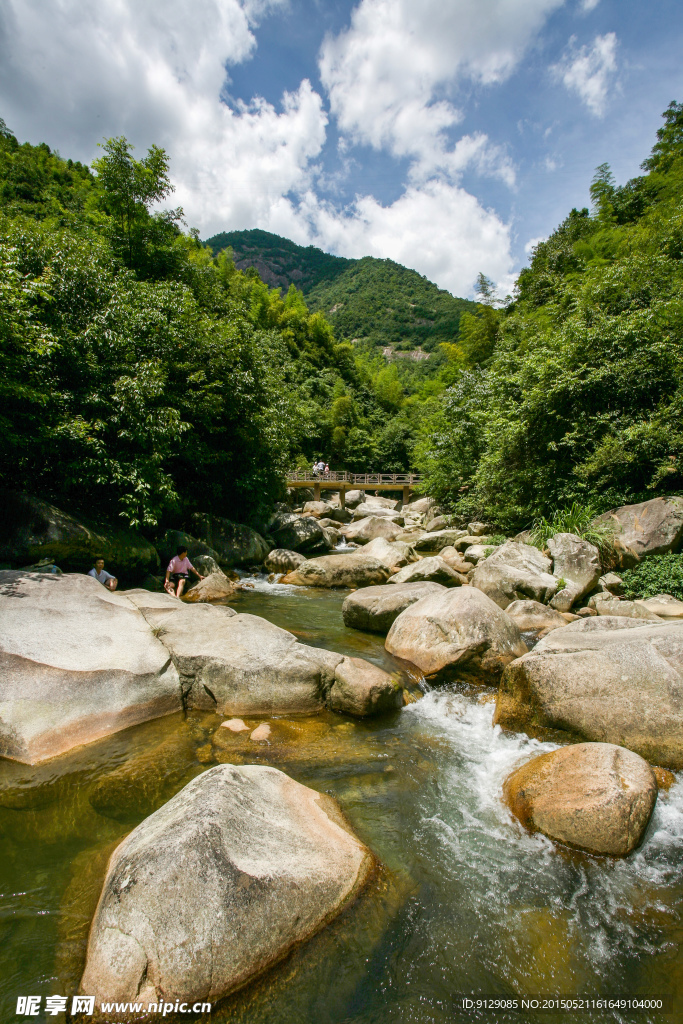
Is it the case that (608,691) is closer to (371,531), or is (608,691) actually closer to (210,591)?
(210,591)

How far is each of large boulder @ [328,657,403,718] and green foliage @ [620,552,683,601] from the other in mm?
7171

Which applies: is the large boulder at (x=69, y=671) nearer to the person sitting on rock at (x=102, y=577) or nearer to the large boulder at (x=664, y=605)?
the person sitting on rock at (x=102, y=577)

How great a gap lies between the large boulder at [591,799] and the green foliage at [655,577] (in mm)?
7117

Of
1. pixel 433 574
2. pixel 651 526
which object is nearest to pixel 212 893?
pixel 433 574

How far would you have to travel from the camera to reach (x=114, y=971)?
261 centimetres

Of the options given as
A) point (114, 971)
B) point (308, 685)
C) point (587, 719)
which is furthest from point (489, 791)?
point (114, 971)

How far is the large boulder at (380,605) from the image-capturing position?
9.04m

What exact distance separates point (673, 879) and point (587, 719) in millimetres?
1552

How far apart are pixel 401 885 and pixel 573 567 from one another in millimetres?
8775

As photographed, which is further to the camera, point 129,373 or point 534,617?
point 129,373

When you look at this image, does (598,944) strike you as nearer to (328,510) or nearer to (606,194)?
(328,510)

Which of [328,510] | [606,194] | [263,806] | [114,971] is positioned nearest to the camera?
[114,971]

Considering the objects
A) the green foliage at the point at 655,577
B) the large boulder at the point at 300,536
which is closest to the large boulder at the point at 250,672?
the green foliage at the point at 655,577

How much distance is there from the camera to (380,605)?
9.15 meters
